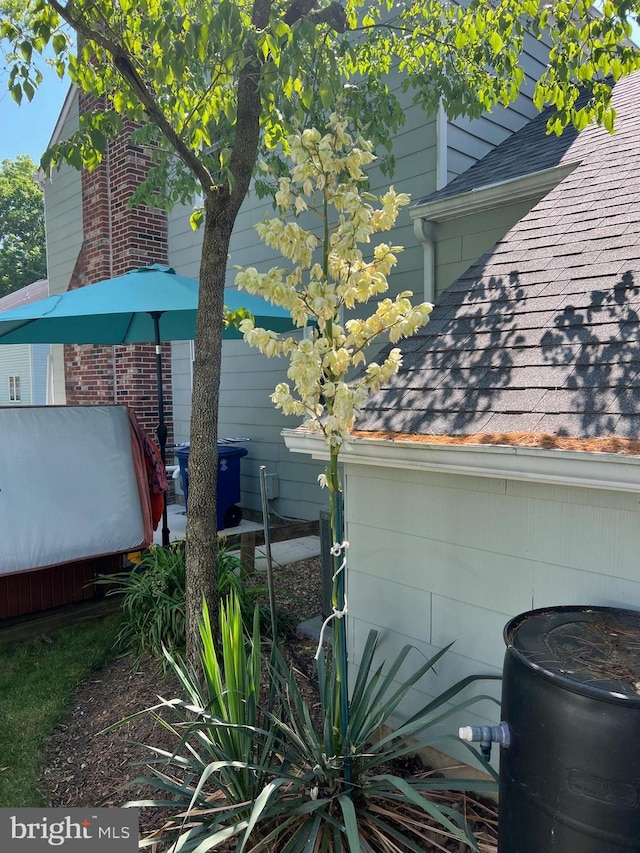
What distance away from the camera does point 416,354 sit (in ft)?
9.87

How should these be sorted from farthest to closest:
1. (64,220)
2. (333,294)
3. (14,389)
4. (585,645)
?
A: (14,389)
(64,220)
(333,294)
(585,645)

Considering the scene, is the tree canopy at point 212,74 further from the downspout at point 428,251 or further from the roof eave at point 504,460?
the downspout at point 428,251

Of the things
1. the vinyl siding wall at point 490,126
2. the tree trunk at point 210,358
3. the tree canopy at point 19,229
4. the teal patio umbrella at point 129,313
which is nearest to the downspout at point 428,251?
the vinyl siding wall at point 490,126

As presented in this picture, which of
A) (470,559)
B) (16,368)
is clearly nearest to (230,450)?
(470,559)

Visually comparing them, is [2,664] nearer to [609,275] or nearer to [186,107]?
[186,107]

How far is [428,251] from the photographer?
5539 mm

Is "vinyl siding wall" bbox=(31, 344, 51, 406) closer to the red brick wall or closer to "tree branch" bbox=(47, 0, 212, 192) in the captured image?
the red brick wall

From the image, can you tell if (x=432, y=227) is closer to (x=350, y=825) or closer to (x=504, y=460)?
(x=504, y=460)

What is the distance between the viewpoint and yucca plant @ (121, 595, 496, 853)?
2.19 metres

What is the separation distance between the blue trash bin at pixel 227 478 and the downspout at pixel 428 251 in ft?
10.5

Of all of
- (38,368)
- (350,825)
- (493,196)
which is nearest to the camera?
(350,825)

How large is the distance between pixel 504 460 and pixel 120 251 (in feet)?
28.0

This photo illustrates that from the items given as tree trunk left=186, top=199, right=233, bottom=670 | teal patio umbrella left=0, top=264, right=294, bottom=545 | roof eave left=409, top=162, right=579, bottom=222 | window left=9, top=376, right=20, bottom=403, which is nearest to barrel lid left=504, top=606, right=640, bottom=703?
tree trunk left=186, top=199, right=233, bottom=670

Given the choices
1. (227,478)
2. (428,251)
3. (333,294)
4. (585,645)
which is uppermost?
(428,251)
